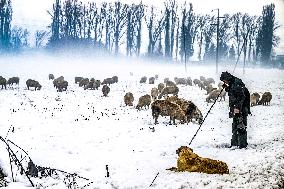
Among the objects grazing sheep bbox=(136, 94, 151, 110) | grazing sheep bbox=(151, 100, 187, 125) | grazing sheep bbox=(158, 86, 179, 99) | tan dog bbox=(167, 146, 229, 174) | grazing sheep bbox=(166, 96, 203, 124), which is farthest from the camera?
grazing sheep bbox=(158, 86, 179, 99)

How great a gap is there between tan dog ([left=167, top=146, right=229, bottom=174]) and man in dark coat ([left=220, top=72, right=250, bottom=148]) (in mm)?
2346

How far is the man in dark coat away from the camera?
9.83 m

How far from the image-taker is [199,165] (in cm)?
784

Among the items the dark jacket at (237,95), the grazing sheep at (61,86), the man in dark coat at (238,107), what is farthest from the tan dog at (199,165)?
the grazing sheep at (61,86)

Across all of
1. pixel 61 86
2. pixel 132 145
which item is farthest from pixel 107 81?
pixel 132 145

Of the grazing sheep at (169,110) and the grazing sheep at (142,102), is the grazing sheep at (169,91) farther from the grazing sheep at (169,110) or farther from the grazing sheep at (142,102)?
the grazing sheep at (169,110)

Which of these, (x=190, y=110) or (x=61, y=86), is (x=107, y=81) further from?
(x=190, y=110)

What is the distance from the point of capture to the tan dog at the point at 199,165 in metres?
7.71

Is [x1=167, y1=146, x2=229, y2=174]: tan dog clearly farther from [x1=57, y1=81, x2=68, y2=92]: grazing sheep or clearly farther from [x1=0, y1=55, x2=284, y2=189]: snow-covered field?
[x1=57, y1=81, x2=68, y2=92]: grazing sheep

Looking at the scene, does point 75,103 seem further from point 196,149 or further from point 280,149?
point 280,149

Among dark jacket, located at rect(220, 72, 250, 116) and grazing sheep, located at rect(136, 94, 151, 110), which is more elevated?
dark jacket, located at rect(220, 72, 250, 116)

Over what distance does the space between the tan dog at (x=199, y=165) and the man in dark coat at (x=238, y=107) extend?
7.70 ft

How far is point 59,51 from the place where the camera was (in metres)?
71.7

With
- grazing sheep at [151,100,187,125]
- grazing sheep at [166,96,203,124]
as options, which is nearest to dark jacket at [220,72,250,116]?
grazing sheep at [151,100,187,125]
